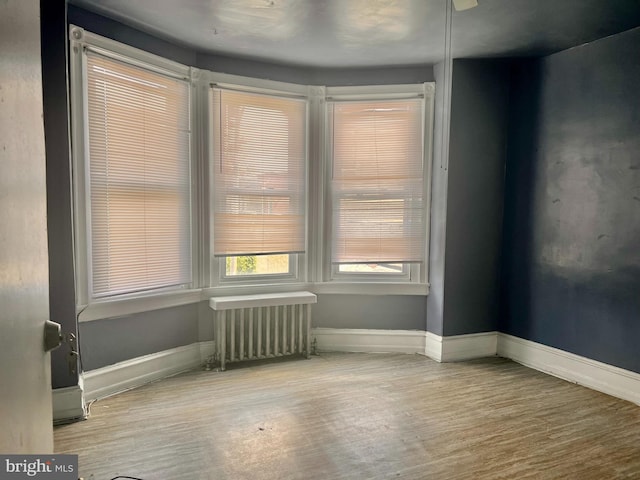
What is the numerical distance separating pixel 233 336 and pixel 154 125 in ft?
5.77

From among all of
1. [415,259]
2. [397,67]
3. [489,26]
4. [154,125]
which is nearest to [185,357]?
[154,125]

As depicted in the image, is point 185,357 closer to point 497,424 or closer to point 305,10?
point 497,424

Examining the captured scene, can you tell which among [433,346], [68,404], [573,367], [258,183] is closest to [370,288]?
[433,346]

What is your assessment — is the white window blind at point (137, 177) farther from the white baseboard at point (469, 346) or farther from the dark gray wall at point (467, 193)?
the white baseboard at point (469, 346)

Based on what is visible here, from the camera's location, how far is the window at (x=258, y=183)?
3.63 metres

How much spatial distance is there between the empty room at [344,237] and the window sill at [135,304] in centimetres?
2

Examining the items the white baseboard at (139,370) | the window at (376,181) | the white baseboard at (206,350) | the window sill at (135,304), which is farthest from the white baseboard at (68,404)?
the window at (376,181)

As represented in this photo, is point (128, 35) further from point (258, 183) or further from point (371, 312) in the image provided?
point (371, 312)

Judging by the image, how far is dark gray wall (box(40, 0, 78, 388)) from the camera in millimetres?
2504

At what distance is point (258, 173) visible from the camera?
377 centimetres

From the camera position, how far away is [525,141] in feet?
12.3

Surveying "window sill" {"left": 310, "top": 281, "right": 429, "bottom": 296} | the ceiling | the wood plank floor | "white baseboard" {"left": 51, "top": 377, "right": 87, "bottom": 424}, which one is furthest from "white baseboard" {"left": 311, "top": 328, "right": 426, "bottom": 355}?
the ceiling

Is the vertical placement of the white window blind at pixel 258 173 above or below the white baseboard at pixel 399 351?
above

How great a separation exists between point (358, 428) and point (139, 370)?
168 cm
